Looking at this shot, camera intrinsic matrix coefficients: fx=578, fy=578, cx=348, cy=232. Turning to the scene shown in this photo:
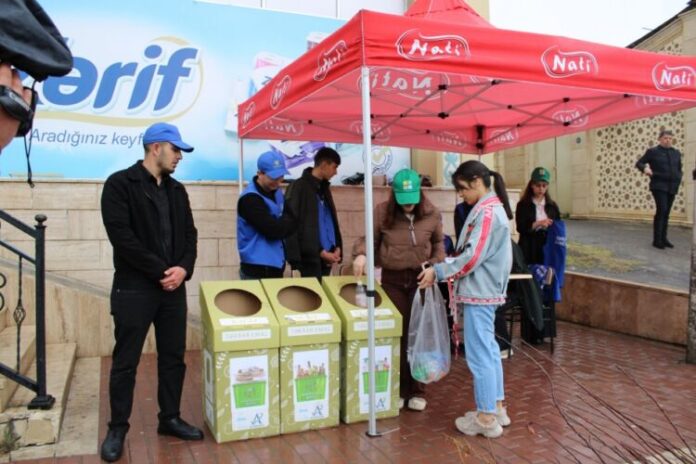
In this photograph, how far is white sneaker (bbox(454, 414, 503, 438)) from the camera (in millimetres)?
3688

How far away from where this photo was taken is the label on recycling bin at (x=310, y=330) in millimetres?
3678

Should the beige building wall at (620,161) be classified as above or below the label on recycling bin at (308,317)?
above

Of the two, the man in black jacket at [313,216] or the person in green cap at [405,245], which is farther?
the man in black jacket at [313,216]

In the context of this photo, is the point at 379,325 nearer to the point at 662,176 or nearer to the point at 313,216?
the point at 313,216

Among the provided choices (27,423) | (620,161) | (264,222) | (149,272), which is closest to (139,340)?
(149,272)

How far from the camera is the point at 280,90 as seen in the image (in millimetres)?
4422

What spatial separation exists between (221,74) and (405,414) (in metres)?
4.79

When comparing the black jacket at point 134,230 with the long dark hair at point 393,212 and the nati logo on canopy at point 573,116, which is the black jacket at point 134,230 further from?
the nati logo on canopy at point 573,116

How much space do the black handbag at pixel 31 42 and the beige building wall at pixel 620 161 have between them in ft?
36.6

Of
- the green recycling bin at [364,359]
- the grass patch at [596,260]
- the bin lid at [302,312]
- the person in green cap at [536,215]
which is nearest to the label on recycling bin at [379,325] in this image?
the green recycling bin at [364,359]

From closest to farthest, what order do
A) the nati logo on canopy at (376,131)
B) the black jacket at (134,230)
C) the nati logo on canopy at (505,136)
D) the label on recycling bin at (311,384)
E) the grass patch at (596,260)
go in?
1. the black jacket at (134,230)
2. the label on recycling bin at (311,384)
3. the nati logo on canopy at (376,131)
4. the nati logo on canopy at (505,136)
5. the grass patch at (596,260)

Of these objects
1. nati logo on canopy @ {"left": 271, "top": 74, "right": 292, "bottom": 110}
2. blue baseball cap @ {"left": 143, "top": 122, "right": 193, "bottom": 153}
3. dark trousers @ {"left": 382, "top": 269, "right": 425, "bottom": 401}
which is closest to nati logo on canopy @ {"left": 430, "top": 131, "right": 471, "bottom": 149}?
nati logo on canopy @ {"left": 271, "top": 74, "right": 292, "bottom": 110}

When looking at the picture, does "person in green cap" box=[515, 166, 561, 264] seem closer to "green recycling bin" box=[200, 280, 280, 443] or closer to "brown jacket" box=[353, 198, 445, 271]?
"brown jacket" box=[353, 198, 445, 271]

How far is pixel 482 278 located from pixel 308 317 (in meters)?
1.15
